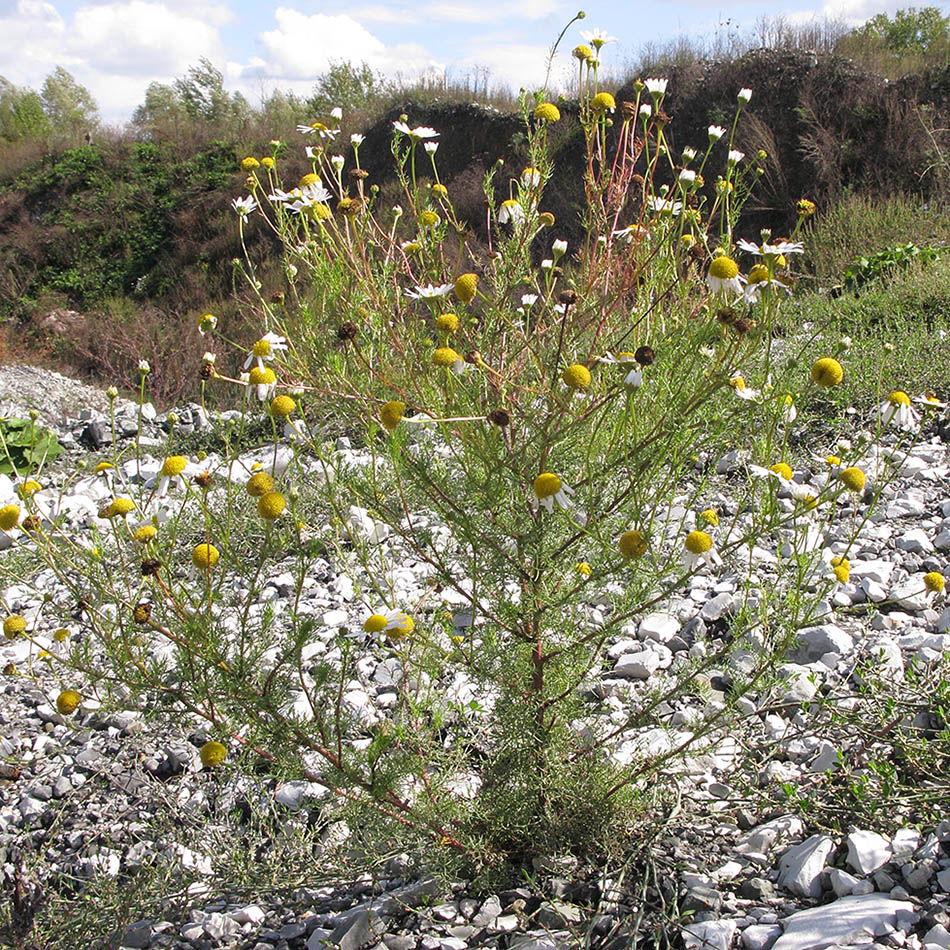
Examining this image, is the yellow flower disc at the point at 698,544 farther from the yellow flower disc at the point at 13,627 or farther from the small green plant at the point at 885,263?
the small green plant at the point at 885,263

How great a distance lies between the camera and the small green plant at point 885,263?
6055 mm

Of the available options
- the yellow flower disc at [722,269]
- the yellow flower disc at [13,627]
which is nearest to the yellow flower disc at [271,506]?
the yellow flower disc at [13,627]

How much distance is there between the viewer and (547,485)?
1.41 meters

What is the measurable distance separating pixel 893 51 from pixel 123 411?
45.3 feet

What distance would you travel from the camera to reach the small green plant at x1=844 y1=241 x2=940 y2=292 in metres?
6.05

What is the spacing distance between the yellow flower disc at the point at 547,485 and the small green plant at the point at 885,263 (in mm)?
5684

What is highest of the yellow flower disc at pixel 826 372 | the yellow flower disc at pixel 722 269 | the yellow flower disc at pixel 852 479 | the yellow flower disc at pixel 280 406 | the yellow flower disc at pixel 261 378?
the yellow flower disc at pixel 722 269

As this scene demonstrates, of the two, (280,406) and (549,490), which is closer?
(549,490)

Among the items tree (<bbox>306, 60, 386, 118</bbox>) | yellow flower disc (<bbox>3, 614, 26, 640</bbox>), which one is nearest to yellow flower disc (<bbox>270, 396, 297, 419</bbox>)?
yellow flower disc (<bbox>3, 614, 26, 640</bbox>)

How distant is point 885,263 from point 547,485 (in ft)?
19.7

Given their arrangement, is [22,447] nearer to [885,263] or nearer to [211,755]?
[211,755]

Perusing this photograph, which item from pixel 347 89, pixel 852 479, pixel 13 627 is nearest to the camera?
pixel 852 479

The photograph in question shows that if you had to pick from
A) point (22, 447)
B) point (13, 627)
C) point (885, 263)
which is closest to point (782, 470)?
point (13, 627)

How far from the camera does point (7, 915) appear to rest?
5.53 ft
